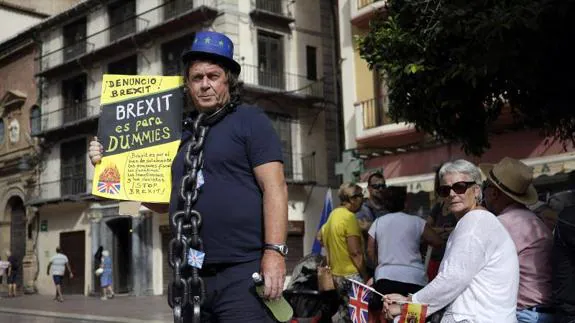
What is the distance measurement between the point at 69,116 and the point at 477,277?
87.5 feet

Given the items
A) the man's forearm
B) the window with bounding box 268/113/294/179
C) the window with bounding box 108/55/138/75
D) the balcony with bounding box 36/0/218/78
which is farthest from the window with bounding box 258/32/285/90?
the man's forearm

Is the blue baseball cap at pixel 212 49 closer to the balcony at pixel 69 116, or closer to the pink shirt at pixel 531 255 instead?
the pink shirt at pixel 531 255

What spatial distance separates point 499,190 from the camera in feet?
14.2

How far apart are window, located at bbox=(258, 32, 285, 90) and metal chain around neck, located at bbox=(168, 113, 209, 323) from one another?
20.6m

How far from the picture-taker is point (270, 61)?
23812 millimetres

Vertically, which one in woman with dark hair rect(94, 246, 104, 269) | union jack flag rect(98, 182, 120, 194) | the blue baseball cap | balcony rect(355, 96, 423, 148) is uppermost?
balcony rect(355, 96, 423, 148)

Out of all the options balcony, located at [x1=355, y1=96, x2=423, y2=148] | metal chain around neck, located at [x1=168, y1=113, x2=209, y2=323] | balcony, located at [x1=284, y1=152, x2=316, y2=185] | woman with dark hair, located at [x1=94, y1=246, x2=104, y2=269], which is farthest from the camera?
woman with dark hair, located at [x1=94, y1=246, x2=104, y2=269]

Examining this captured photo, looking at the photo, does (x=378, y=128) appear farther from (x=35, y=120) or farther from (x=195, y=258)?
(x=35, y=120)

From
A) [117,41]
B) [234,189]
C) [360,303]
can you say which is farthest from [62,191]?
[234,189]

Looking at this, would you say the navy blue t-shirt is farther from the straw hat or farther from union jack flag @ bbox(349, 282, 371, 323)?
the straw hat

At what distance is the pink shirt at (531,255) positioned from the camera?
13.0 ft

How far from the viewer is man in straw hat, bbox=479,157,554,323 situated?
3.95 m

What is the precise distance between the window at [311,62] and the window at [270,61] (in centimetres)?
120

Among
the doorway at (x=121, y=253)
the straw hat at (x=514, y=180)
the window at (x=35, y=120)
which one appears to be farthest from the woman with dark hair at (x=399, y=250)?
the window at (x=35, y=120)
